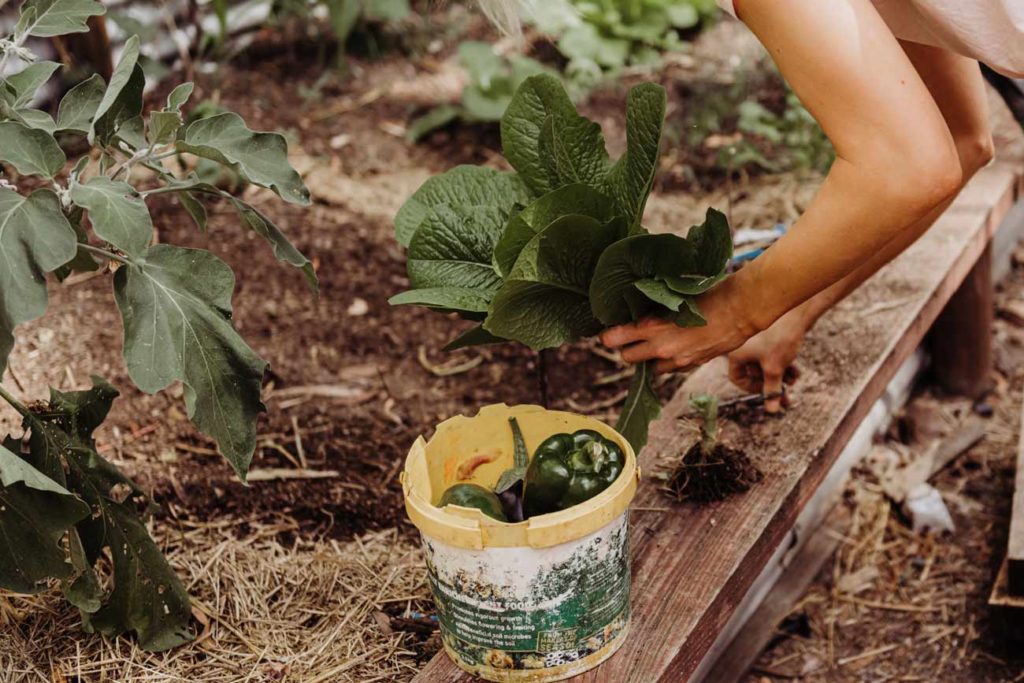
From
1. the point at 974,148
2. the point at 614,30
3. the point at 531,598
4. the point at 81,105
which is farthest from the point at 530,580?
the point at 614,30

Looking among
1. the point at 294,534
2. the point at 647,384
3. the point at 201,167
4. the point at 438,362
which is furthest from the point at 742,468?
the point at 201,167

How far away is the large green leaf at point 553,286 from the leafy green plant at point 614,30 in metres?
2.65

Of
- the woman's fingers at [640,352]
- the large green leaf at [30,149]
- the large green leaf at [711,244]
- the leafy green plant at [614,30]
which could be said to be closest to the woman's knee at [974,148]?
the large green leaf at [711,244]

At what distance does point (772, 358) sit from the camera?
2.16 meters

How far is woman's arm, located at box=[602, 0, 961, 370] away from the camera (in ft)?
4.80

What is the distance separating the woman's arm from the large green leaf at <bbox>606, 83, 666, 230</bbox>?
261 mm

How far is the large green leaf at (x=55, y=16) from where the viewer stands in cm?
171

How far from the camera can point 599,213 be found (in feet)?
5.94

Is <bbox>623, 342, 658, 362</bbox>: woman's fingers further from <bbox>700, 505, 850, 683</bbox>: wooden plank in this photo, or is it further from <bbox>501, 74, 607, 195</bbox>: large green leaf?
<bbox>700, 505, 850, 683</bbox>: wooden plank

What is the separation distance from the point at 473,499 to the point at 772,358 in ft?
2.55

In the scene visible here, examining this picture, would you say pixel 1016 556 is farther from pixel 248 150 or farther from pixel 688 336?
pixel 248 150

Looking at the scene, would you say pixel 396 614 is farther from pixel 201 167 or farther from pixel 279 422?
pixel 201 167

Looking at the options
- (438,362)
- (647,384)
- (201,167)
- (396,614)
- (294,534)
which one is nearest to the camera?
→ (647,384)

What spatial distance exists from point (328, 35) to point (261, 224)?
3235 mm
